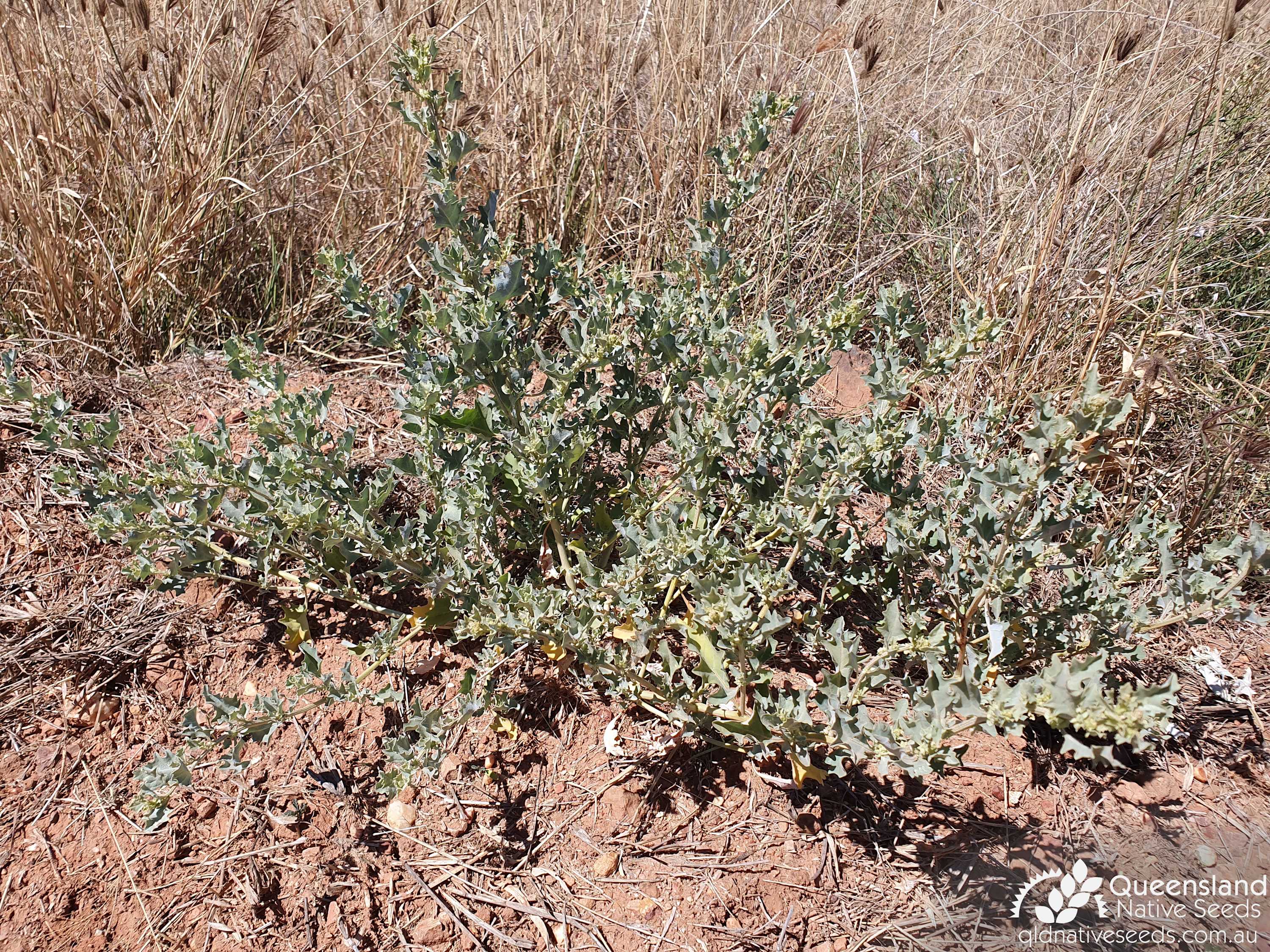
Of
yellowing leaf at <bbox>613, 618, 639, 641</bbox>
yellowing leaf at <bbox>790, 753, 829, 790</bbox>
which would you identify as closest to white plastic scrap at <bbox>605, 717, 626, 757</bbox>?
yellowing leaf at <bbox>613, 618, 639, 641</bbox>

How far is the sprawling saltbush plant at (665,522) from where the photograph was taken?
4.83 feet

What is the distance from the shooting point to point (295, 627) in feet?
6.05

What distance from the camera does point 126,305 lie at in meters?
2.47

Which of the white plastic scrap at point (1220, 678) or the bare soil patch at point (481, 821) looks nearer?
the bare soil patch at point (481, 821)

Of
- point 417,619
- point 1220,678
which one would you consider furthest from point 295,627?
point 1220,678

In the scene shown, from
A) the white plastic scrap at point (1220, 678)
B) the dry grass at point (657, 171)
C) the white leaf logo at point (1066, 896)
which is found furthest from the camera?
the dry grass at point (657, 171)

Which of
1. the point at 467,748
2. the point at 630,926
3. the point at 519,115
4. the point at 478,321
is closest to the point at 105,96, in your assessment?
the point at 519,115

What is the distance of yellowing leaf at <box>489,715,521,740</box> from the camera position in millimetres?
1786

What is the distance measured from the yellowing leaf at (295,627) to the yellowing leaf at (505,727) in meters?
0.44

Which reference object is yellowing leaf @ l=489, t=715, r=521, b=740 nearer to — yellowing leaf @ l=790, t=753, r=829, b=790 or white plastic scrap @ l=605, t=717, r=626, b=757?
white plastic scrap @ l=605, t=717, r=626, b=757

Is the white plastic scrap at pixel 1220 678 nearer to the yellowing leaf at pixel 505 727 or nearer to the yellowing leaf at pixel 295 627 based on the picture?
the yellowing leaf at pixel 505 727

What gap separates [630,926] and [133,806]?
2.84ft

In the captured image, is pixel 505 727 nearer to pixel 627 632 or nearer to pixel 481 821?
pixel 481 821

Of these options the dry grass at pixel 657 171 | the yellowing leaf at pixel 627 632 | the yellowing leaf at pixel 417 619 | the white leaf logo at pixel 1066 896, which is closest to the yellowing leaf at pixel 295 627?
the yellowing leaf at pixel 417 619
